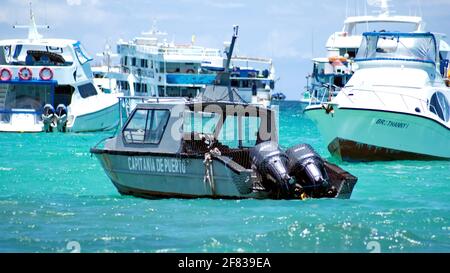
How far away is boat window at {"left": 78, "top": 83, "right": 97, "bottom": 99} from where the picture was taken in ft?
179

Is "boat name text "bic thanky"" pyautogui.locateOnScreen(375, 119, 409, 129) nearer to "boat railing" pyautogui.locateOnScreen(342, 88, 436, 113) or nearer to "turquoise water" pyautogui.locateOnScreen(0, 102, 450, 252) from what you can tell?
"boat railing" pyautogui.locateOnScreen(342, 88, 436, 113)

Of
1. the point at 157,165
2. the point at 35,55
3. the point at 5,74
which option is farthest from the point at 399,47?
the point at 35,55

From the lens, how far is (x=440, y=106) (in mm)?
33156

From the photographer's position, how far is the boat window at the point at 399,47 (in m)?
34.2

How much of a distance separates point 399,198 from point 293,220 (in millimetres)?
Answer: 5217

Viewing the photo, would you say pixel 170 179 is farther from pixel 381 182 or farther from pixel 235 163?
pixel 381 182

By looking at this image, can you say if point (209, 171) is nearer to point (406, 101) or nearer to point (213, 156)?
point (213, 156)

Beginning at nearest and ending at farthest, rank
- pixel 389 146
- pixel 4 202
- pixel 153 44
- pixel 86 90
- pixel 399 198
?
pixel 4 202 < pixel 399 198 < pixel 389 146 < pixel 86 90 < pixel 153 44

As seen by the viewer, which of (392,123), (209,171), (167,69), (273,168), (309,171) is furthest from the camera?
(167,69)

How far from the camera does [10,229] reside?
17.1m

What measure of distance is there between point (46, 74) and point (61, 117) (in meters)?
2.46

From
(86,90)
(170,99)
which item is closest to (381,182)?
(170,99)

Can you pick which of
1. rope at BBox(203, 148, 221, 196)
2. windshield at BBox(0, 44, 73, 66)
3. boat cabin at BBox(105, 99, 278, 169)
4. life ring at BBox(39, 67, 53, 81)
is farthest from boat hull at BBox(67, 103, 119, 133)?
rope at BBox(203, 148, 221, 196)

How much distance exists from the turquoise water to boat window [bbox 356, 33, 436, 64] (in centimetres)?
1002
